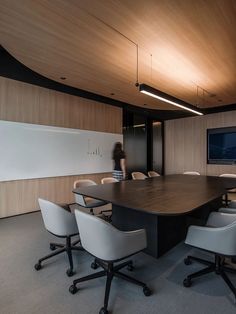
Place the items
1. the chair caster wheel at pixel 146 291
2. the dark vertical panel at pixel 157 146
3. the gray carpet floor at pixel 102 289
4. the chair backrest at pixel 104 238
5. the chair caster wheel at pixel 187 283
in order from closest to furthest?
the chair backrest at pixel 104 238
the gray carpet floor at pixel 102 289
the chair caster wheel at pixel 146 291
the chair caster wheel at pixel 187 283
the dark vertical panel at pixel 157 146

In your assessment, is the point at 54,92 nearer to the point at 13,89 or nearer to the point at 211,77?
the point at 13,89

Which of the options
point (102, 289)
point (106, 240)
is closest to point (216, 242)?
point (106, 240)

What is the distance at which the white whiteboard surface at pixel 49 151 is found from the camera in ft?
13.5

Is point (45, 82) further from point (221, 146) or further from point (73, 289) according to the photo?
point (221, 146)

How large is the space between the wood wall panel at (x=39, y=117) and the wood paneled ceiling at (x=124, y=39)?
1.97 ft

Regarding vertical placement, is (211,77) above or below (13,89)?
above

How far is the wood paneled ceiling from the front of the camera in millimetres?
2252

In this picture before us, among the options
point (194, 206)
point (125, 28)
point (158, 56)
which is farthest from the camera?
point (158, 56)

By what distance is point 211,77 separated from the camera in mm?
4273

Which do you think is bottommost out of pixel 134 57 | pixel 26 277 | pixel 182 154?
pixel 26 277

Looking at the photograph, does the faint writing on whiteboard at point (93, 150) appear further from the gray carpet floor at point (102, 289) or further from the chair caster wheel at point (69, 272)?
the chair caster wheel at point (69, 272)

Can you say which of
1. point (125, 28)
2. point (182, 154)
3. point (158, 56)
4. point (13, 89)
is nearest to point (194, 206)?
point (125, 28)

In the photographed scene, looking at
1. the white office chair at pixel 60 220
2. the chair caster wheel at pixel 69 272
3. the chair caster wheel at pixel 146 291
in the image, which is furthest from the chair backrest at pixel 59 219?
the chair caster wheel at pixel 146 291

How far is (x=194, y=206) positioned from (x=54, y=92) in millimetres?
4178
